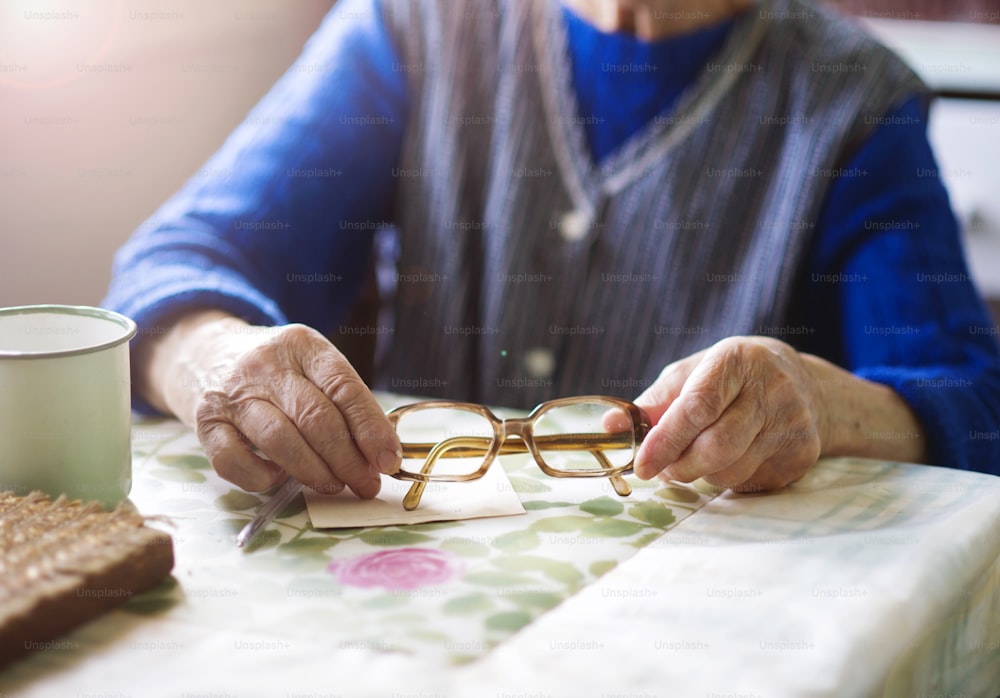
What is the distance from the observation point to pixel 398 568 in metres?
0.73

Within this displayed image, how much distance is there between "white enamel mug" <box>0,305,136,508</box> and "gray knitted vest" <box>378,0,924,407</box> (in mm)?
740

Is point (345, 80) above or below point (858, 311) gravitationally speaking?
above

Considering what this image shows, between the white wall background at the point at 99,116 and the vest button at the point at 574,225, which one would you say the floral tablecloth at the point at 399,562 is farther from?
the white wall background at the point at 99,116

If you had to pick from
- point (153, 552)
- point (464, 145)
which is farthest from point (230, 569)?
point (464, 145)

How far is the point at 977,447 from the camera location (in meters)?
1.09

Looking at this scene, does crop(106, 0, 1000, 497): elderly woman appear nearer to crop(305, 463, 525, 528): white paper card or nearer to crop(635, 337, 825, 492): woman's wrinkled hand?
crop(635, 337, 825, 492): woman's wrinkled hand

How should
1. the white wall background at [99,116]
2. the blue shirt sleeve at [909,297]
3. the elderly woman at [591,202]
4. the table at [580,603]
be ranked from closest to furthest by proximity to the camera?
the table at [580,603] < the blue shirt sleeve at [909,297] < the elderly woman at [591,202] < the white wall background at [99,116]

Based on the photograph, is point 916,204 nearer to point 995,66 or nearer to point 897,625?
point 897,625

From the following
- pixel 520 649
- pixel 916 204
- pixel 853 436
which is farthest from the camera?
pixel 916 204

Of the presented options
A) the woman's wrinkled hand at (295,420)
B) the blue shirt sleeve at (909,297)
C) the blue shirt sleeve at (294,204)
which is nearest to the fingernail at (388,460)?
the woman's wrinkled hand at (295,420)

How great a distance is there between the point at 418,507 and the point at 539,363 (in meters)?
0.66

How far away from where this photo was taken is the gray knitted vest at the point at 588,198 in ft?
4.56

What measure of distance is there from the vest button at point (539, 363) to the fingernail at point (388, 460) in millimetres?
654

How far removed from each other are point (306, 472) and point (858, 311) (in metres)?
0.81
